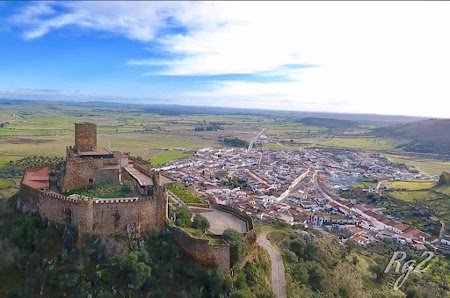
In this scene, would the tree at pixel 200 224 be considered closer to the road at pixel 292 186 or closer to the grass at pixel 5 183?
the road at pixel 292 186

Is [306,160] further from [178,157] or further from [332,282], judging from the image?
[332,282]

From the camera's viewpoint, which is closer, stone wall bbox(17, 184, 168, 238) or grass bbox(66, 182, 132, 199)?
stone wall bbox(17, 184, 168, 238)

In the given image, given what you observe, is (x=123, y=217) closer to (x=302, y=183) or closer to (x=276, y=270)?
(x=276, y=270)

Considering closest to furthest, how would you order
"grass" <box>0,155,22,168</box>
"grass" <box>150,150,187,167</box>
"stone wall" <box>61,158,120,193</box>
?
"stone wall" <box>61,158,120,193</box>, "grass" <box>0,155,22,168</box>, "grass" <box>150,150,187,167</box>

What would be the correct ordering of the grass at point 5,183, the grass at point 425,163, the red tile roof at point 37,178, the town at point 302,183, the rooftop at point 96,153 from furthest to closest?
1. the grass at point 425,163
2. the grass at point 5,183
3. the town at point 302,183
4. the rooftop at point 96,153
5. the red tile roof at point 37,178

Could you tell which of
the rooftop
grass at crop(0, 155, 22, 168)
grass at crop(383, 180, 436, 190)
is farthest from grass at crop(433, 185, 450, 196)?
grass at crop(0, 155, 22, 168)

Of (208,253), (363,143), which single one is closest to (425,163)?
(363,143)

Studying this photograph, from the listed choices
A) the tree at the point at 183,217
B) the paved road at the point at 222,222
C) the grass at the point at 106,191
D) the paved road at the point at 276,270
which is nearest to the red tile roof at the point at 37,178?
the grass at the point at 106,191

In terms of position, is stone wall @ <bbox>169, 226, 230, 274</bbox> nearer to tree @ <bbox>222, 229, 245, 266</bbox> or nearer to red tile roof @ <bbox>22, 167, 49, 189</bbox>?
tree @ <bbox>222, 229, 245, 266</bbox>
